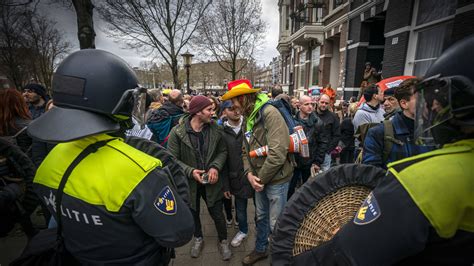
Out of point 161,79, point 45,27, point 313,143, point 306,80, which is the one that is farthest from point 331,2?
point 161,79

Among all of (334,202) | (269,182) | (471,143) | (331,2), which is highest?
(331,2)

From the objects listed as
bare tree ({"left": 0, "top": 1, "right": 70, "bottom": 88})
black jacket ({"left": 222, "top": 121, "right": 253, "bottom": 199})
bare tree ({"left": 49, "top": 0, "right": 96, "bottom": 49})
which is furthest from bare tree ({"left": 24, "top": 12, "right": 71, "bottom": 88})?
black jacket ({"left": 222, "top": 121, "right": 253, "bottom": 199})

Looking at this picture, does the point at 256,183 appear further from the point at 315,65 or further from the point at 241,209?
the point at 315,65

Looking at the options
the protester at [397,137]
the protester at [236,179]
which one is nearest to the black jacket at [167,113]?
the protester at [236,179]

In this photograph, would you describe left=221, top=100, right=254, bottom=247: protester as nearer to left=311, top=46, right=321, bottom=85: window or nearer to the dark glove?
the dark glove

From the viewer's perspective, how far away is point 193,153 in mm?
2688

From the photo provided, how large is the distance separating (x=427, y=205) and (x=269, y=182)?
5.93ft

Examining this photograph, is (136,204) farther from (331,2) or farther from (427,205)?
(331,2)

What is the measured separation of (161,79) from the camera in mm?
55094

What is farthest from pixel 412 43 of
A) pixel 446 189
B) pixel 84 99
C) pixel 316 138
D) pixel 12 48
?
pixel 12 48

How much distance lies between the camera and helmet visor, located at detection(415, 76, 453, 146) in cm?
75

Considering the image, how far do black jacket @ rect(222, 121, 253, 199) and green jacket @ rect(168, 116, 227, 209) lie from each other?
0.14 metres

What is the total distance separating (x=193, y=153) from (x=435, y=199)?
2323 mm

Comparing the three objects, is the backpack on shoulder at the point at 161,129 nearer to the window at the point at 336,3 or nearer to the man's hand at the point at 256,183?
the man's hand at the point at 256,183
